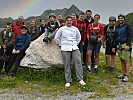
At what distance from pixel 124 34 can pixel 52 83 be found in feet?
14.1

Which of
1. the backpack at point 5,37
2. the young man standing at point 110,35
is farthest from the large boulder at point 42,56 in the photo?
the young man standing at point 110,35

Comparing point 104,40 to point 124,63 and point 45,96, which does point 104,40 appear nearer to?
point 124,63

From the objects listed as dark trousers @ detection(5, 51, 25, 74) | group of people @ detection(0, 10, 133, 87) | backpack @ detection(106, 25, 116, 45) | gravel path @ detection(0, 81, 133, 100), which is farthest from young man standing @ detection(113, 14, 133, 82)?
dark trousers @ detection(5, 51, 25, 74)

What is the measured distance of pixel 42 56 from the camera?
23.0 ft

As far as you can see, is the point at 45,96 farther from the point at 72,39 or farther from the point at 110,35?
the point at 110,35

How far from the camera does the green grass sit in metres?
5.57

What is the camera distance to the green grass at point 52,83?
219 inches

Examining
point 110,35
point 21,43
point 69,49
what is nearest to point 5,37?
point 21,43

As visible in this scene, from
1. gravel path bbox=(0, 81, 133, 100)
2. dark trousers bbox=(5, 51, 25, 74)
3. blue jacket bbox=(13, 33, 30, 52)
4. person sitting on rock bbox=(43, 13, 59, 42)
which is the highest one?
person sitting on rock bbox=(43, 13, 59, 42)

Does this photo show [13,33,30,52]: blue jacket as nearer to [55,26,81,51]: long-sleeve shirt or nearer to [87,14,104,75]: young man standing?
[55,26,81,51]: long-sleeve shirt

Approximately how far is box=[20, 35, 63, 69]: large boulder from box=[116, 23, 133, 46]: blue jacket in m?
3.23

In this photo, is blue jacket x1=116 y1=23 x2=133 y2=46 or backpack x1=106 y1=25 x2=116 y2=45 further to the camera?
backpack x1=106 y1=25 x2=116 y2=45

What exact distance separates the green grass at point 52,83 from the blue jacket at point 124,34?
6.78 feet

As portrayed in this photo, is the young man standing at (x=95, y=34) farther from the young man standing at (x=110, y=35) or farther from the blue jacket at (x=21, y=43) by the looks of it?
the blue jacket at (x=21, y=43)
